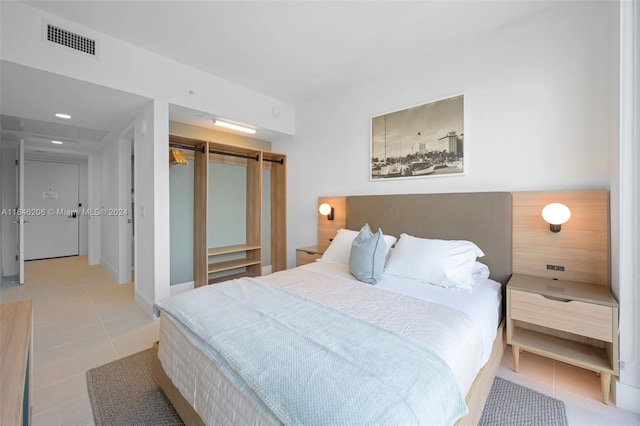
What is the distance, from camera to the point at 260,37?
8.14 feet

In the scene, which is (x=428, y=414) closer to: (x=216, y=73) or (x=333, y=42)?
(x=333, y=42)

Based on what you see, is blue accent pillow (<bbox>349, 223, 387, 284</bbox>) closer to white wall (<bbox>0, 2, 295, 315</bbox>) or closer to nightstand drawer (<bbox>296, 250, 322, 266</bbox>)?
nightstand drawer (<bbox>296, 250, 322, 266</bbox>)

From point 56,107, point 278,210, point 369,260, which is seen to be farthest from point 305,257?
point 56,107

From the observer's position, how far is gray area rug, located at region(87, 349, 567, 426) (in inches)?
59.2

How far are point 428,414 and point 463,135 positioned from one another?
242 centimetres

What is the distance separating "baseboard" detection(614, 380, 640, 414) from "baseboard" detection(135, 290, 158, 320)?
383cm

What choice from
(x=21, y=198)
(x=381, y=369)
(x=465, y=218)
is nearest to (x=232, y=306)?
(x=381, y=369)

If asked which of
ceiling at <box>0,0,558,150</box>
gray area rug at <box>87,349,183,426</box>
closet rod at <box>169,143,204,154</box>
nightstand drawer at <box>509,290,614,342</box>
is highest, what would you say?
ceiling at <box>0,0,558,150</box>

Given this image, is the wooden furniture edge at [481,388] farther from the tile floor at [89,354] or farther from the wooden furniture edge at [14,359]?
the wooden furniture edge at [14,359]

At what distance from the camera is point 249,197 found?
13.6ft

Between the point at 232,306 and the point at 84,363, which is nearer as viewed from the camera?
the point at 232,306

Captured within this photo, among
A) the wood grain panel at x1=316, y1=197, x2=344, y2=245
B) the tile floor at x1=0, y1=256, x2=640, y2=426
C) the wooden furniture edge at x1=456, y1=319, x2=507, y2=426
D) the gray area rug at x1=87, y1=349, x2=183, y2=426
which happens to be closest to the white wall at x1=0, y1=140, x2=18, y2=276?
the tile floor at x1=0, y1=256, x2=640, y2=426

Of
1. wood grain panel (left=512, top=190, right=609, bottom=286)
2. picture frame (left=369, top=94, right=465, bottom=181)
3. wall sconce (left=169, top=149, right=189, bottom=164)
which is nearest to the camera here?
wood grain panel (left=512, top=190, right=609, bottom=286)

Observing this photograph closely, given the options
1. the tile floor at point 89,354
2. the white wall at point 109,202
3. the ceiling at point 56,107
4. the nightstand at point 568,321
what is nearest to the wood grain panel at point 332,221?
the nightstand at point 568,321
